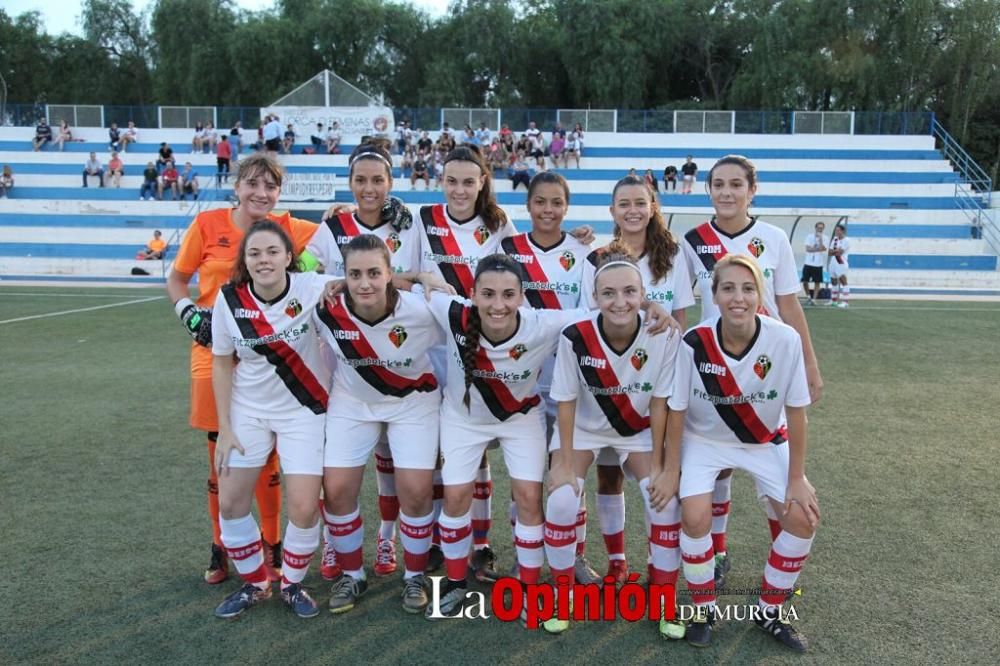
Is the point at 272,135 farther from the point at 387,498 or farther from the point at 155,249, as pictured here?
the point at 387,498

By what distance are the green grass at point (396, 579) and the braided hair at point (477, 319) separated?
103cm

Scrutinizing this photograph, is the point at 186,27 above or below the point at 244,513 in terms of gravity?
above

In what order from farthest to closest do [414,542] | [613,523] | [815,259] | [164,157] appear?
[164,157], [815,259], [613,523], [414,542]

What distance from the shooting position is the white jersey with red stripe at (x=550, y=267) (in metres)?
3.61

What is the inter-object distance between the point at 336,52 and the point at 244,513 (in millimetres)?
39296

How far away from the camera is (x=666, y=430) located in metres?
3.11

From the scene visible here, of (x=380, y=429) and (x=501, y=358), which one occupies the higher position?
(x=501, y=358)

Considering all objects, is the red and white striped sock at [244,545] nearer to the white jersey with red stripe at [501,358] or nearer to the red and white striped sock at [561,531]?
the white jersey with red stripe at [501,358]

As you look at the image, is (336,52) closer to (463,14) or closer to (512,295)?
(463,14)

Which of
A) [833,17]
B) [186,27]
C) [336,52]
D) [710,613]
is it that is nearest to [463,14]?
[336,52]

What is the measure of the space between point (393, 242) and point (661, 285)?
129 cm

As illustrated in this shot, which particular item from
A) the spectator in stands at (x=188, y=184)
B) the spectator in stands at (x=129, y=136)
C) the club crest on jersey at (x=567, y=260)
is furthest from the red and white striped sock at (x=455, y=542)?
the spectator in stands at (x=129, y=136)

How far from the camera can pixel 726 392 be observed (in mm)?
3025

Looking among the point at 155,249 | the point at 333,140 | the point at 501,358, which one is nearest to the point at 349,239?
the point at 501,358
